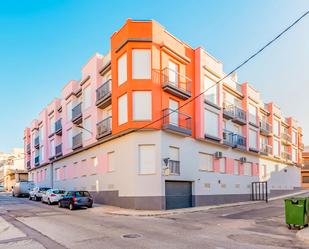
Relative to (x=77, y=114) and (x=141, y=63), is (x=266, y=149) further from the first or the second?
(x=141, y=63)

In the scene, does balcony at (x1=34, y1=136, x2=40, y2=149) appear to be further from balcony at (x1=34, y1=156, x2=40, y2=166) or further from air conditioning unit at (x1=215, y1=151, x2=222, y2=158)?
air conditioning unit at (x1=215, y1=151, x2=222, y2=158)

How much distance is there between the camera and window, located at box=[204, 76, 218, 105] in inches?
1061

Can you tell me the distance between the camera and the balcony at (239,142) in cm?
3141

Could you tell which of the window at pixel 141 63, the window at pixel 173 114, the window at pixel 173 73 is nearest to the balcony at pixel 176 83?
the window at pixel 173 73

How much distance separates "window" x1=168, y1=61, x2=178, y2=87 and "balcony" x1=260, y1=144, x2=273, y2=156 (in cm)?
1956

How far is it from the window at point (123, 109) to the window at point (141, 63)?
1.98 m

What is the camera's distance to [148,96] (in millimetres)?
21766

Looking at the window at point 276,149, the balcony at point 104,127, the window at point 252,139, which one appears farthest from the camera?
the window at point 276,149

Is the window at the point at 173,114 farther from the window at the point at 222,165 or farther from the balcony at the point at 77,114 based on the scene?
the balcony at the point at 77,114

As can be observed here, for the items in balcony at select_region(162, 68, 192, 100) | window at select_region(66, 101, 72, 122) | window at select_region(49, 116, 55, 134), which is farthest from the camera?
window at select_region(49, 116, 55, 134)

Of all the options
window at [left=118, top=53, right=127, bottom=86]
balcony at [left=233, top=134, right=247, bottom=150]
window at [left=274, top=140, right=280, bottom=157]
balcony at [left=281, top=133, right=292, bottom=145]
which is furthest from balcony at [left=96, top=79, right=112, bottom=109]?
balcony at [left=281, top=133, right=292, bottom=145]

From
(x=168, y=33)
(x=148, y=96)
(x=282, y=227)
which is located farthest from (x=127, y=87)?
(x=282, y=227)

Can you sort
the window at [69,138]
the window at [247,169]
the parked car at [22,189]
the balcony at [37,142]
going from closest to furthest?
the window at [247,169]
the window at [69,138]
the parked car at [22,189]
the balcony at [37,142]

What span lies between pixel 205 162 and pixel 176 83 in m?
7.76
